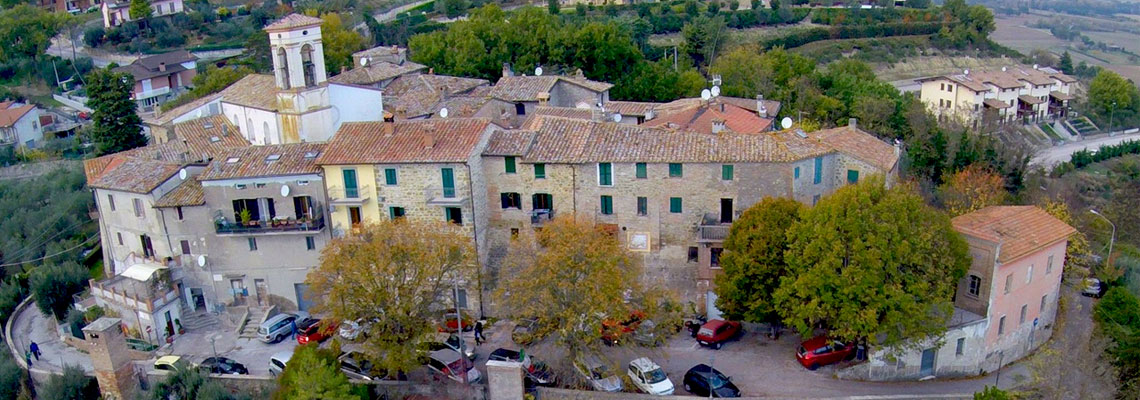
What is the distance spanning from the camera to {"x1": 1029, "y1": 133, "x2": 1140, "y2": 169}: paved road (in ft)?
248

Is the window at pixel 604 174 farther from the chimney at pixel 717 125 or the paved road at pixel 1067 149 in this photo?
the paved road at pixel 1067 149

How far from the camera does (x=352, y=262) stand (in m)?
32.0

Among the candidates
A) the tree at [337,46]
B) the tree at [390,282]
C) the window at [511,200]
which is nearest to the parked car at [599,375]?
the tree at [390,282]

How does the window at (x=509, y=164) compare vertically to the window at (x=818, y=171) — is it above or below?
above

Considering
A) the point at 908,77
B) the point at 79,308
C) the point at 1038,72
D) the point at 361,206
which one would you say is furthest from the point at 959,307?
the point at 908,77

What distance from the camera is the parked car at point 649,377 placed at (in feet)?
104

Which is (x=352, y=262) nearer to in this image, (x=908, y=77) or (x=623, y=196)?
(x=623, y=196)

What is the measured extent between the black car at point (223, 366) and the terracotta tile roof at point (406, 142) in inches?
352

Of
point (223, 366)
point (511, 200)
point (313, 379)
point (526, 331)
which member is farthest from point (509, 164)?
point (223, 366)

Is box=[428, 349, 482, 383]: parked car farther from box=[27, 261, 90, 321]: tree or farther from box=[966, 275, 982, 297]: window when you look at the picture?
box=[27, 261, 90, 321]: tree

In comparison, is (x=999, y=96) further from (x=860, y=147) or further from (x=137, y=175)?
(x=137, y=175)

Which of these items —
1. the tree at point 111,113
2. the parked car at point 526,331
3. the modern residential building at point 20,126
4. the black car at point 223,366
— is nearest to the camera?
the parked car at point 526,331

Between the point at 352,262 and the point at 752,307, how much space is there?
49.5ft

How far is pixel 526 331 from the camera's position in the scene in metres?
35.6
